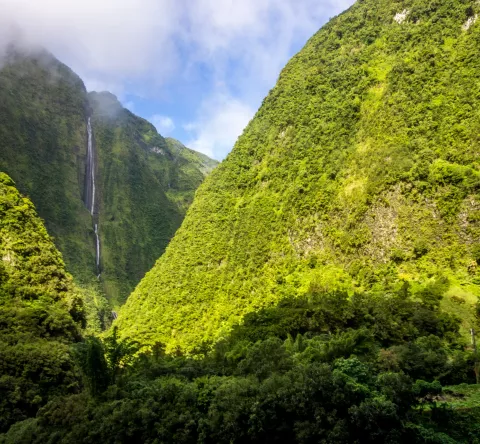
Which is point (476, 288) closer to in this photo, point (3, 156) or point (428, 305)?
point (428, 305)

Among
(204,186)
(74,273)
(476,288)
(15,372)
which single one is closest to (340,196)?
(476,288)

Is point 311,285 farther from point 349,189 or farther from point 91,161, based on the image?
point 91,161

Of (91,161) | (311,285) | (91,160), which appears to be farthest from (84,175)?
(311,285)

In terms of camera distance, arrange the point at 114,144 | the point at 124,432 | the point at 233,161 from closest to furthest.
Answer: the point at 124,432 < the point at 233,161 < the point at 114,144

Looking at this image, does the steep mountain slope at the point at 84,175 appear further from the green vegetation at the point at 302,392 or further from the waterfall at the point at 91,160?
the green vegetation at the point at 302,392

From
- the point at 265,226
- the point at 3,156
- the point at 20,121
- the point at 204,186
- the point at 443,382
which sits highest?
the point at 20,121

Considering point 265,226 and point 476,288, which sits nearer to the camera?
point 476,288

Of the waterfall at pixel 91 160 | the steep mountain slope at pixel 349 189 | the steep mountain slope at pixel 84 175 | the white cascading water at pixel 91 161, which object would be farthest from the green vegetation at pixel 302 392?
the waterfall at pixel 91 160
